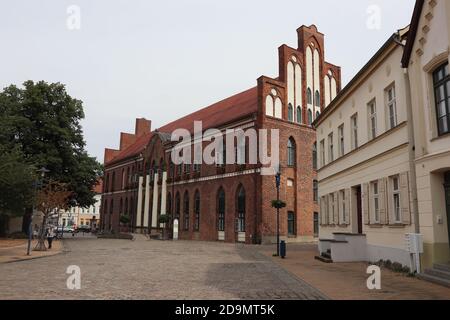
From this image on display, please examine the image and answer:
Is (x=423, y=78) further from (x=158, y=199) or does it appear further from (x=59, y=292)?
(x=158, y=199)

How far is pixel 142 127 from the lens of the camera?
74.1 meters

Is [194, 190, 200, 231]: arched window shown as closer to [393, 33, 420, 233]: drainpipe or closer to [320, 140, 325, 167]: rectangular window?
[320, 140, 325, 167]: rectangular window

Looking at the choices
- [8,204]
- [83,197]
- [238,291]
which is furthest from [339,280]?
[83,197]

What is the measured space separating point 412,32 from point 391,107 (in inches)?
124

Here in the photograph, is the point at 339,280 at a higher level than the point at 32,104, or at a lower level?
lower

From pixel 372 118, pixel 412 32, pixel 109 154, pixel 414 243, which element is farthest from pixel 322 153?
pixel 109 154

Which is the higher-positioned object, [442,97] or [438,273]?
[442,97]

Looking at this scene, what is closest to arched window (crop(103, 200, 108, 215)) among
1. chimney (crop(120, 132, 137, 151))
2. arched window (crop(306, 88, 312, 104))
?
chimney (crop(120, 132, 137, 151))

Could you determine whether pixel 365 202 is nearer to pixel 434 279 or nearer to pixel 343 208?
pixel 343 208

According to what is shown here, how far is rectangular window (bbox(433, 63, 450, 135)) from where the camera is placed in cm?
1165

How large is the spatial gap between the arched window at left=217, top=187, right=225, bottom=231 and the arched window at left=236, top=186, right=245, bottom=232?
2.31 metres

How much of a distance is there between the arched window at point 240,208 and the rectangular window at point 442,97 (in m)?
23.3
